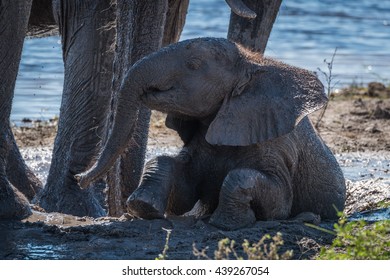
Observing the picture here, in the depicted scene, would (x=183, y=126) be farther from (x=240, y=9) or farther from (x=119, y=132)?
(x=240, y=9)

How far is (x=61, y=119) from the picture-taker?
765cm

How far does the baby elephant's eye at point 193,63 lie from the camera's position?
621cm

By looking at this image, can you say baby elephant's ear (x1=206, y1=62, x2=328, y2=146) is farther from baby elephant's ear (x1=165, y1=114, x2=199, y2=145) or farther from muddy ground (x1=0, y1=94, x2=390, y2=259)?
muddy ground (x1=0, y1=94, x2=390, y2=259)

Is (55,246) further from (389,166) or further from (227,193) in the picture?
(389,166)

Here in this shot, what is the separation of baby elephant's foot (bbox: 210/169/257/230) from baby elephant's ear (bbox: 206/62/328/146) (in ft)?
0.53

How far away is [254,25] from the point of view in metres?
7.43

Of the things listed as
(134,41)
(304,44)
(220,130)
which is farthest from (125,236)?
(304,44)

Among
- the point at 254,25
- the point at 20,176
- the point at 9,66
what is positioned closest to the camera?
the point at 9,66

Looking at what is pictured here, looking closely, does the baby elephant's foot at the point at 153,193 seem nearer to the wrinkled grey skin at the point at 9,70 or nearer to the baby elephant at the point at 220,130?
the baby elephant at the point at 220,130

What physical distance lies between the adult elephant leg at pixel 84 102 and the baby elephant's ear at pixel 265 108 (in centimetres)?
134

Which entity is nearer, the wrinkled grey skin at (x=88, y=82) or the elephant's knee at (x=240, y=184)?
the elephant's knee at (x=240, y=184)

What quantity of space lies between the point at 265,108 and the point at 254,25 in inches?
46.3

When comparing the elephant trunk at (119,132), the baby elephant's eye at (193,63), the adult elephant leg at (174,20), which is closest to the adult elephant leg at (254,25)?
the adult elephant leg at (174,20)

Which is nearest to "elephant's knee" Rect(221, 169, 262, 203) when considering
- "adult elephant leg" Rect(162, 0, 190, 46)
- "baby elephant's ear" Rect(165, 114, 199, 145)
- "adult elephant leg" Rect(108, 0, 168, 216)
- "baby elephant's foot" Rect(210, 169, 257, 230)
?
"baby elephant's foot" Rect(210, 169, 257, 230)
